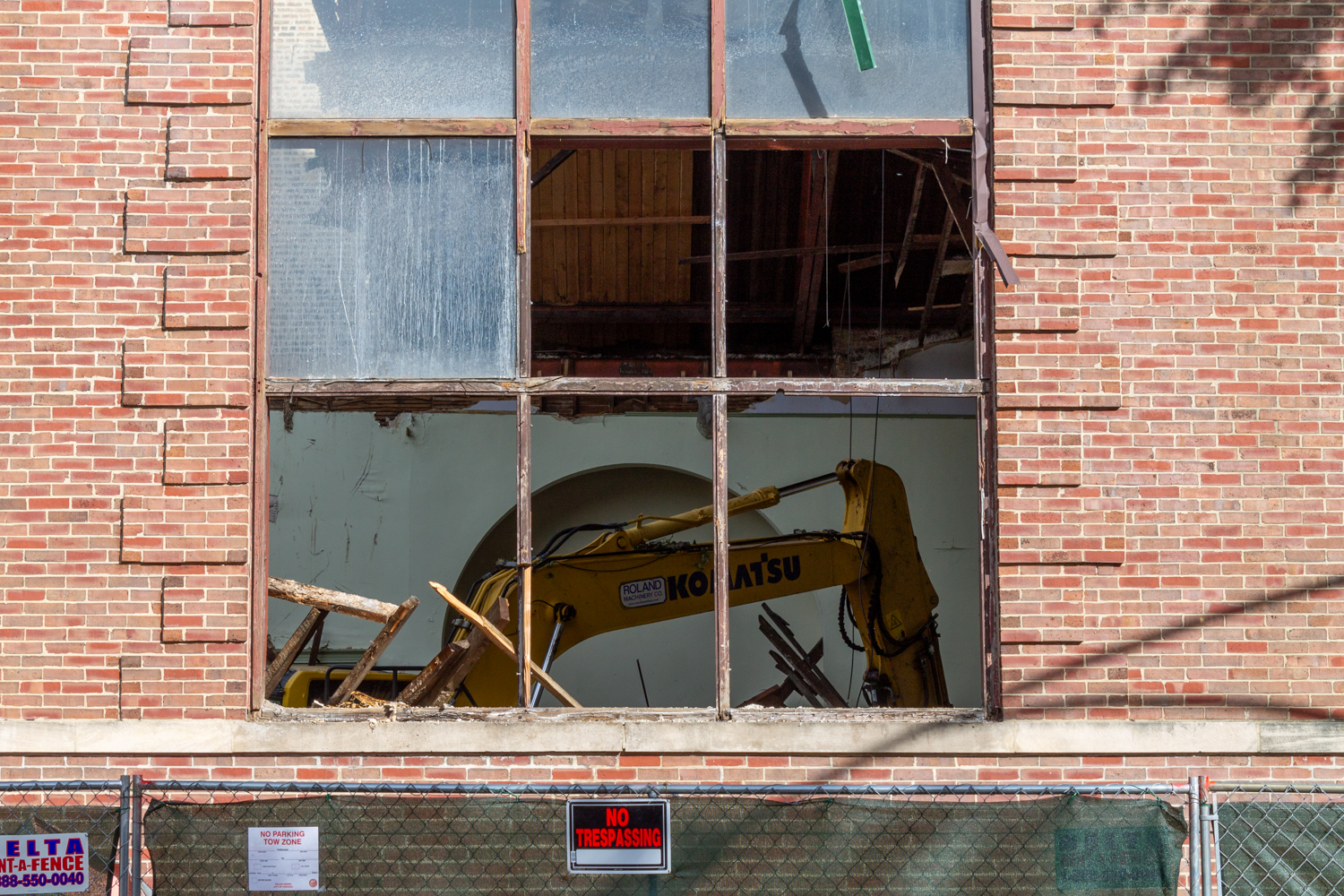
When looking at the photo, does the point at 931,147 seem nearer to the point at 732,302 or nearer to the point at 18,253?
the point at 18,253

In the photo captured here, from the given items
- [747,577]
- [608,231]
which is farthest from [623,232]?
[747,577]

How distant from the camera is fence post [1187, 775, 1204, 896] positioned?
13.0 feet

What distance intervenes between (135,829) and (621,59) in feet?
13.4

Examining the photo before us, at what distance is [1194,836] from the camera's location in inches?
157

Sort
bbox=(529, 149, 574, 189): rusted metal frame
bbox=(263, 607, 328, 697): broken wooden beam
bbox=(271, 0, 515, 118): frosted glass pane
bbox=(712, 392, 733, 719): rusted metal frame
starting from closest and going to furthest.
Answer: bbox=(712, 392, 733, 719): rusted metal frame < bbox=(271, 0, 515, 118): frosted glass pane < bbox=(263, 607, 328, 697): broken wooden beam < bbox=(529, 149, 574, 189): rusted metal frame

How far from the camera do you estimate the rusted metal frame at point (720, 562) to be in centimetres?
→ 519

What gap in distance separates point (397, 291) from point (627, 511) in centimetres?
800

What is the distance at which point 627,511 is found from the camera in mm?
13242

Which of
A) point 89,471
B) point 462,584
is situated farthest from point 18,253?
point 462,584

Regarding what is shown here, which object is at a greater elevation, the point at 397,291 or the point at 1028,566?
the point at 397,291

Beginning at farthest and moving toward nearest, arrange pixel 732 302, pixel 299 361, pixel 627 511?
pixel 627 511 < pixel 732 302 < pixel 299 361

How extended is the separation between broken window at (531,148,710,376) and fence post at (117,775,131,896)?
6.76 m

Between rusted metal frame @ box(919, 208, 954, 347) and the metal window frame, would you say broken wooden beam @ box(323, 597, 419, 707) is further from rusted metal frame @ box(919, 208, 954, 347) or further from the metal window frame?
rusted metal frame @ box(919, 208, 954, 347)

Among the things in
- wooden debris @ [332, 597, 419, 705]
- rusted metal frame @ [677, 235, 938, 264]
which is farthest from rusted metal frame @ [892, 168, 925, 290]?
wooden debris @ [332, 597, 419, 705]
